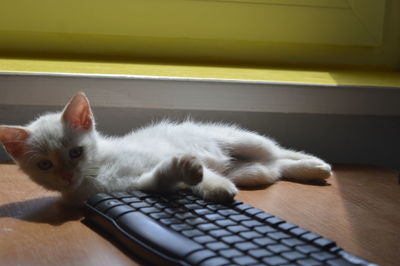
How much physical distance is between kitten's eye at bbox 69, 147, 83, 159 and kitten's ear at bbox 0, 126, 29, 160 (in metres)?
0.09

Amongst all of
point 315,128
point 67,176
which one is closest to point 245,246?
point 67,176

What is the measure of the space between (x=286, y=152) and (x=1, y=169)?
0.71m

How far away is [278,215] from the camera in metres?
0.99

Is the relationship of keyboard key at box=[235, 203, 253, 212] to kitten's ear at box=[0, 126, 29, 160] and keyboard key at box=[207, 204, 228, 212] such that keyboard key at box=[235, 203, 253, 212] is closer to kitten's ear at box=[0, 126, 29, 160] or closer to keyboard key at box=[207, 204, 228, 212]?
keyboard key at box=[207, 204, 228, 212]

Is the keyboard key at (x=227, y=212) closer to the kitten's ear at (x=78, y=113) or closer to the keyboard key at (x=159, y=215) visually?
the keyboard key at (x=159, y=215)

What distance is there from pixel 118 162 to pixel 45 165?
149 millimetres

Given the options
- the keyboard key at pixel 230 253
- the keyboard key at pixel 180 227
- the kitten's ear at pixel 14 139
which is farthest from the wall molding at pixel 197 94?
the keyboard key at pixel 230 253

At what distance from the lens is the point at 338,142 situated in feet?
5.32

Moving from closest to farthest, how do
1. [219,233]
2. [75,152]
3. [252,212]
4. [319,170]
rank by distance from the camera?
1. [219,233]
2. [252,212]
3. [75,152]
4. [319,170]

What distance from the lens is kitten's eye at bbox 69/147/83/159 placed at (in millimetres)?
1069

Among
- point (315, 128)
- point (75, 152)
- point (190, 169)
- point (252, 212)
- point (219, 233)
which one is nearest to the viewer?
point (219, 233)

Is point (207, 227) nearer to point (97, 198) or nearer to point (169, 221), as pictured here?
point (169, 221)

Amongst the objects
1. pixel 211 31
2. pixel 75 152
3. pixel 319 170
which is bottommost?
pixel 319 170

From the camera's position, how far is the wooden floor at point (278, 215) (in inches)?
30.7
